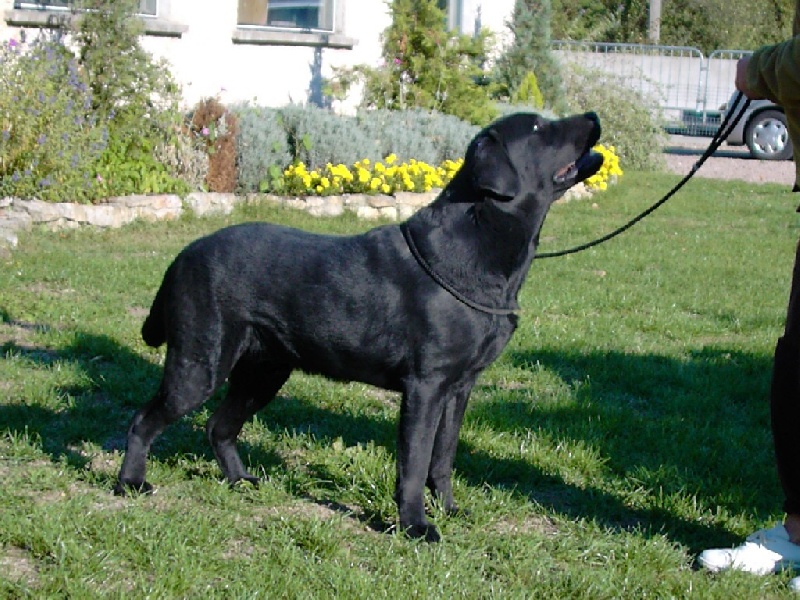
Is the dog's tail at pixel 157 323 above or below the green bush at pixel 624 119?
below

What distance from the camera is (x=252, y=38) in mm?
12930

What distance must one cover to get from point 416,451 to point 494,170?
1093 millimetres

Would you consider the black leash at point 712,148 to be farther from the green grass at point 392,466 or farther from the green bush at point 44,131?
the green bush at point 44,131

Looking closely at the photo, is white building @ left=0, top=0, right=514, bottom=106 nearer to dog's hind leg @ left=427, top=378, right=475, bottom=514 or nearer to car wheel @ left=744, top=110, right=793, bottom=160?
dog's hind leg @ left=427, top=378, right=475, bottom=514

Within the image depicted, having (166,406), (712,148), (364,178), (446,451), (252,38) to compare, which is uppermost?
(252,38)

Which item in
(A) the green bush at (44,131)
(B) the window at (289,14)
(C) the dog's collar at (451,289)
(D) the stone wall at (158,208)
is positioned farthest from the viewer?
(B) the window at (289,14)

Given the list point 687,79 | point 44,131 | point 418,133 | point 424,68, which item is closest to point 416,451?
point 44,131

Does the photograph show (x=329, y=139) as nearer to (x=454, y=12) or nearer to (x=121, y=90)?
(x=121, y=90)

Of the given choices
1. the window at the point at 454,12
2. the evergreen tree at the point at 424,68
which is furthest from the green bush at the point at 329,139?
the window at the point at 454,12

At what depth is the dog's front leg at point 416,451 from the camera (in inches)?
152

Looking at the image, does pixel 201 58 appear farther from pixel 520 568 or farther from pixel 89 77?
pixel 520 568

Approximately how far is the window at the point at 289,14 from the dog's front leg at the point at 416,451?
1035cm

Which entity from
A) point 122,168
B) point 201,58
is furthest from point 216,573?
point 201,58

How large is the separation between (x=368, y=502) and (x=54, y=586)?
134 centimetres
